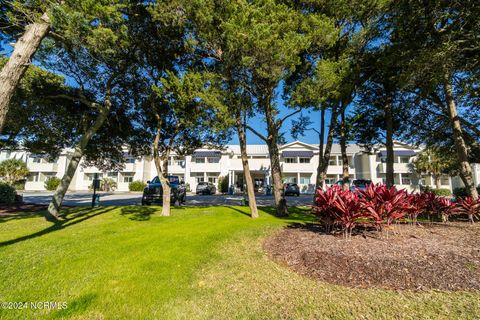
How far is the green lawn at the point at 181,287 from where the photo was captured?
9.25ft

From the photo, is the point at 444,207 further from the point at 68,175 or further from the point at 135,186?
the point at 135,186

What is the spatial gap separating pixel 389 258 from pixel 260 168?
104ft

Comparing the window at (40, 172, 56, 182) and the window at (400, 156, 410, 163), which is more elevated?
the window at (400, 156, 410, 163)

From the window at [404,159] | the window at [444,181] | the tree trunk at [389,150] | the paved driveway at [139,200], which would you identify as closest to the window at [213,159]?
the paved driveway at [139,200]

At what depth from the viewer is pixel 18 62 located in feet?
17.2

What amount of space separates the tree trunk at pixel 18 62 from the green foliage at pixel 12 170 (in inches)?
1543

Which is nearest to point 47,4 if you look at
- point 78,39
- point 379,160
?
Answer: point 78,39

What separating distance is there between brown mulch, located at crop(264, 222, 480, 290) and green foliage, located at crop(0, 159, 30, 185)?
44251 millimetres

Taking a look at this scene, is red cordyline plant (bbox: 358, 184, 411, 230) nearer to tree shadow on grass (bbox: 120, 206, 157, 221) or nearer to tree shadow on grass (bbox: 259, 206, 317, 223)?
tree shadow on grass (bbox: 259, 206, 317, 223)

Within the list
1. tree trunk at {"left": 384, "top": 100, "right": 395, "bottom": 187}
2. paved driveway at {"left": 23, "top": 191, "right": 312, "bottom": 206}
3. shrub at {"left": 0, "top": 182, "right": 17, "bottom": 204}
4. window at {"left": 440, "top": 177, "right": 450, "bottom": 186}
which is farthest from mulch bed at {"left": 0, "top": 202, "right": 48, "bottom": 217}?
window at {"left": 440, "top": 177, "right": 450, "bottom": 186}

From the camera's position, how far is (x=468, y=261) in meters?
4.06

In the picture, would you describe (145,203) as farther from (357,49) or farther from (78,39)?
(357,49)

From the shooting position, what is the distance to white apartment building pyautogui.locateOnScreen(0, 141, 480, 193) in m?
36.1

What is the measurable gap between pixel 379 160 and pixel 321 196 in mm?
36471
